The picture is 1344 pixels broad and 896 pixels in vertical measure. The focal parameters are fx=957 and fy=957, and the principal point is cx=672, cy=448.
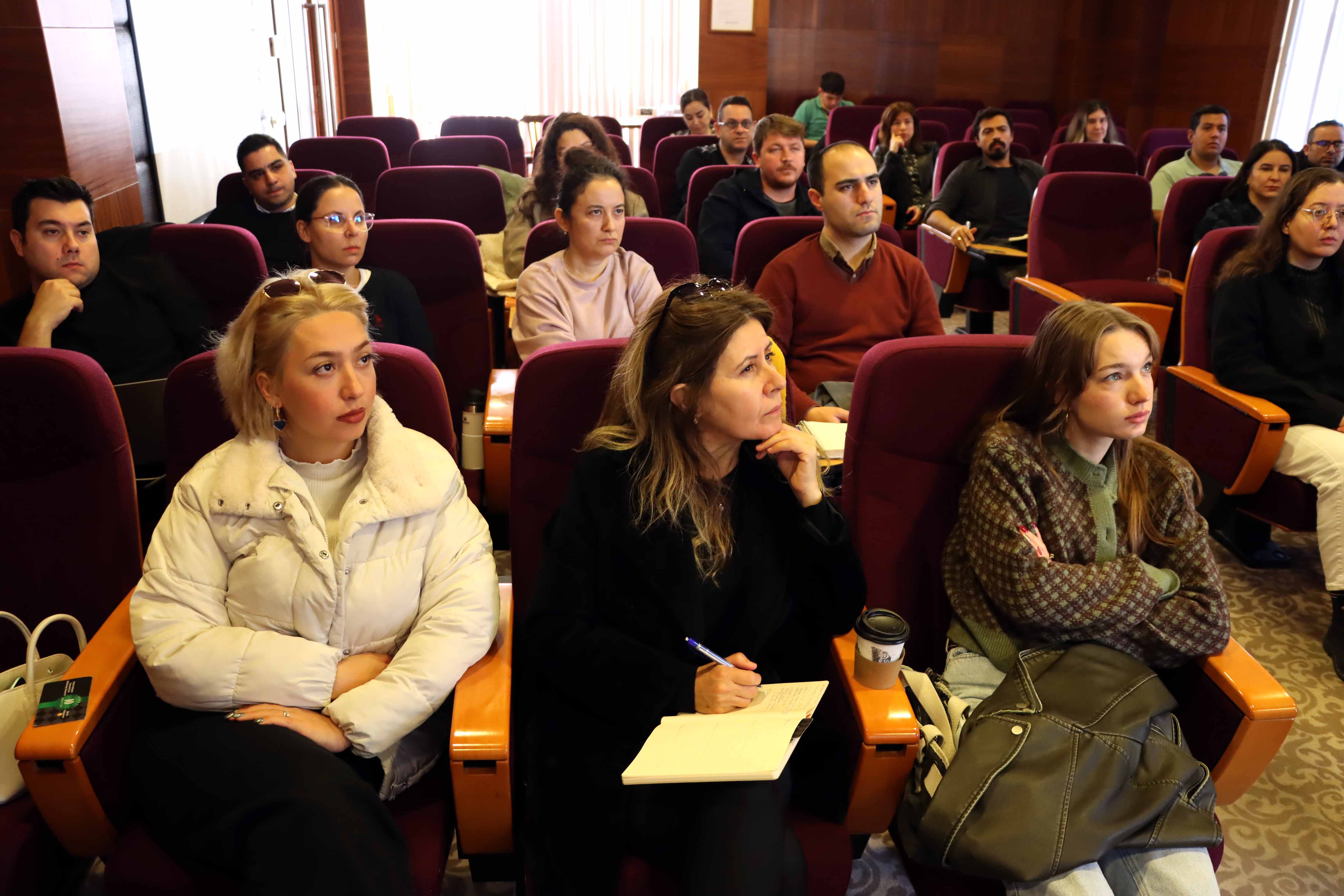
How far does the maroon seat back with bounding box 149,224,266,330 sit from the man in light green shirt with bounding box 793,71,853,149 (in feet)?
19.2

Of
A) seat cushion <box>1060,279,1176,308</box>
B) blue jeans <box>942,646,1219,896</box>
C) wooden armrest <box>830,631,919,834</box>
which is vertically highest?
seat cushion <box>1060,279,1176,308</box>

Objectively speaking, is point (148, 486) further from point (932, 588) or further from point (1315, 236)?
point (1315, 236)

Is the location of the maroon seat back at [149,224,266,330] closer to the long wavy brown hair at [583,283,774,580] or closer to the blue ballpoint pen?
the long wavy brown hair at [583,283,774,580]

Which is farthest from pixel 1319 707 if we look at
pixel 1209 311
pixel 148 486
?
pixel 148 486

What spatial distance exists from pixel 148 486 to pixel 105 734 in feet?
3.27

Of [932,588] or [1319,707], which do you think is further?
[1319,707]

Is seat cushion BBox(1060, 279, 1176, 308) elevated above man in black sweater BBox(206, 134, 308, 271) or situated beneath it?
situated beneath

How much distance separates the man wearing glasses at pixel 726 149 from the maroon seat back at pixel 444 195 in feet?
4.29

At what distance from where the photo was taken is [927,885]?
1.41 m

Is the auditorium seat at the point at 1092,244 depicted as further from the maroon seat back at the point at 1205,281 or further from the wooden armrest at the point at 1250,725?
the wooden armrest at the point at 1250,725

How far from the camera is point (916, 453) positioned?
1.69 m

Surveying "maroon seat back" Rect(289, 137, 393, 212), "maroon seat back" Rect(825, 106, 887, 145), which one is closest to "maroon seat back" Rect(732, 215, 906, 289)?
"maroon seat back" Rect(289, 137, 393, 212)

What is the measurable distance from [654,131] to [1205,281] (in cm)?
454

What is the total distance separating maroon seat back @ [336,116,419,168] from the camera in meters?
5.83
